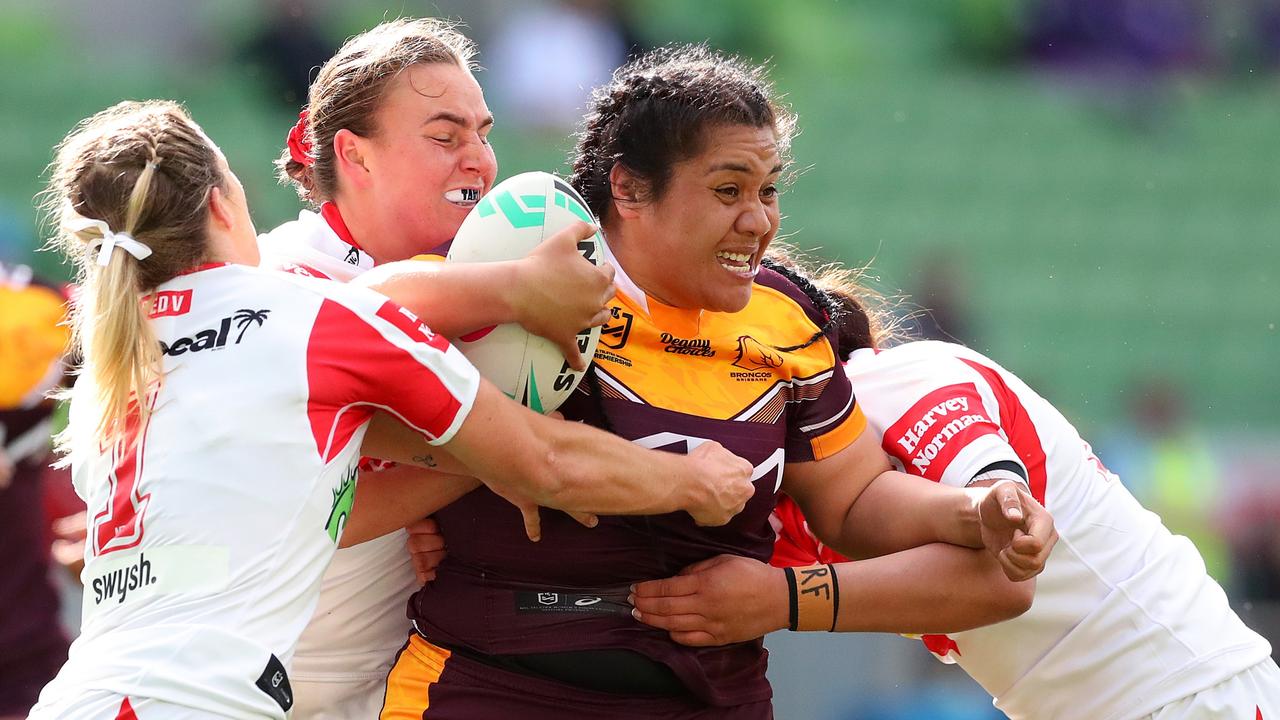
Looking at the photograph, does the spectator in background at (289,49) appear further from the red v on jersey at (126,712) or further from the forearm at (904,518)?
the red v on jersey at (126,712)

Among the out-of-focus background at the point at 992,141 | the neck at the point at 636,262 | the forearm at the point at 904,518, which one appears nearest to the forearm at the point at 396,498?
the neck at the point at 636,262

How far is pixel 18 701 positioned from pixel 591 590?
123 inches

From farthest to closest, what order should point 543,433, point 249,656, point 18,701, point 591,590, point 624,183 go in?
point 18,701, point 624,183, point 591,590, point 543,433, point 249,656

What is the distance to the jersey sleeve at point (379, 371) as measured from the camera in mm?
2924

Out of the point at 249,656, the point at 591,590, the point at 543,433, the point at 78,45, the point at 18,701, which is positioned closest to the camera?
the point at 249,656

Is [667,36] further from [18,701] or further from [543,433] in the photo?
[543,433]

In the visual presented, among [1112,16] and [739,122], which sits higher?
[739,122]

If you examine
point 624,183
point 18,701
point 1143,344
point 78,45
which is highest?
point 624,183

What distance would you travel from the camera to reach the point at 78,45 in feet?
38.9

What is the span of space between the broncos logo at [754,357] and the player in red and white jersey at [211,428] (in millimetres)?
559

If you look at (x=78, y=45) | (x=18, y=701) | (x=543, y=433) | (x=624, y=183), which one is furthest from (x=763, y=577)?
(x=78, y=45)

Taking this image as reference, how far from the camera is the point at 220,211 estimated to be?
3105 mm

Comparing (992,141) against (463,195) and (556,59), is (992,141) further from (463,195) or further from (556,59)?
(463,195)

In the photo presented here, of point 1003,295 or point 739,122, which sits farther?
point 1003,295
